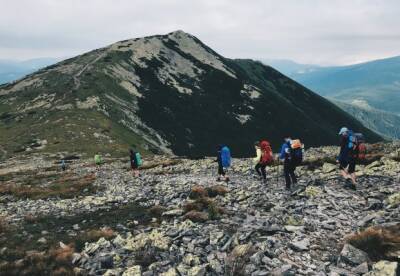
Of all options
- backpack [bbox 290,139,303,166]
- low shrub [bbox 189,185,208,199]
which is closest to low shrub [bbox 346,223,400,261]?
backpack [bbox 290,139,303,166]

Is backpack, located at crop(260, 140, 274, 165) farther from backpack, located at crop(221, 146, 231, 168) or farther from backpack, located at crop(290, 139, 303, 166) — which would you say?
backpack, located at crop(290, 139, 303, 166)

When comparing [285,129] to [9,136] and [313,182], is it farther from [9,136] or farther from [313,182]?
[313,182]

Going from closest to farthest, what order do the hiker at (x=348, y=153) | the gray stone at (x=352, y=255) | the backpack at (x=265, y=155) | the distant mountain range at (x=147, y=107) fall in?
the gray stone at (x=352, y=255) < the hiker at (x=348, y=153) < the backpack at (x=265, y=155) < the distant mountain range at (x=147, y=107)

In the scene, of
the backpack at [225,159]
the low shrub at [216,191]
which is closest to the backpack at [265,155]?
the backpack at [225,159]

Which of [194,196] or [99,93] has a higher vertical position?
[99,93]

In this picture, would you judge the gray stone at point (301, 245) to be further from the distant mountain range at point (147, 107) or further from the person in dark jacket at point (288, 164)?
the distant mountain range at point (147, 107)

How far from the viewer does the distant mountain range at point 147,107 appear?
98.8 meters

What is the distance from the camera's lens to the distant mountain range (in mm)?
98812

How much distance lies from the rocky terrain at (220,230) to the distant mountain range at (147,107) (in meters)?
58.7

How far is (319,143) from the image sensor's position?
160 m

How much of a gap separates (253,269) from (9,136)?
325ft

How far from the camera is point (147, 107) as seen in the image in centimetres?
13488

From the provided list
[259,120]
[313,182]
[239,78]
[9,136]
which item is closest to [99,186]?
[313,182]

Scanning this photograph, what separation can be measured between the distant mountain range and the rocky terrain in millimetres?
58743
